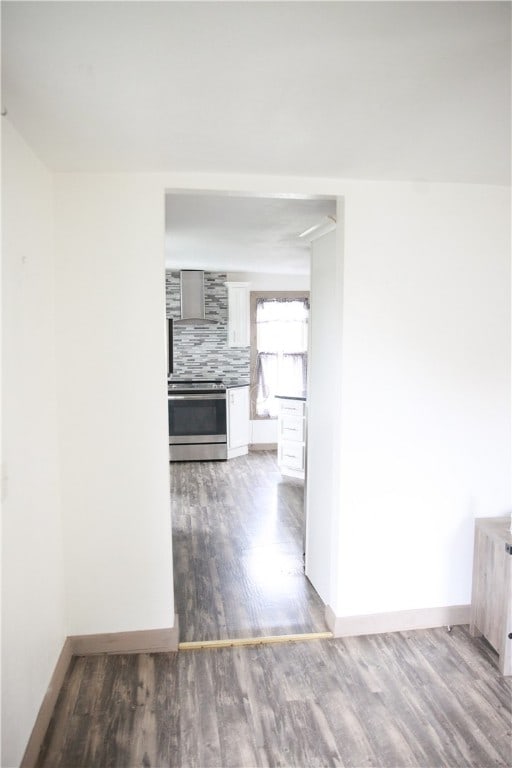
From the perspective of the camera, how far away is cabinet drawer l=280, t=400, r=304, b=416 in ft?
18.8

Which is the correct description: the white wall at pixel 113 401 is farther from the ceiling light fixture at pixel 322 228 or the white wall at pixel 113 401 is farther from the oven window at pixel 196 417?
the oven window at pixel 196 417

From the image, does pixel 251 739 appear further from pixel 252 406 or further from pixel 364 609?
pixel 252 406

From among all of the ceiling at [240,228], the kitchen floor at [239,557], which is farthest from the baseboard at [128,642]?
the ceiling at [240,228]

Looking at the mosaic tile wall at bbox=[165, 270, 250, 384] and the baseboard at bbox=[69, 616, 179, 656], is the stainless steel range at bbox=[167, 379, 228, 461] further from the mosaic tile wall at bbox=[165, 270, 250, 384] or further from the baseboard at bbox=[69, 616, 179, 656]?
the baseboard at bbox=[69, 616, 179, 656]

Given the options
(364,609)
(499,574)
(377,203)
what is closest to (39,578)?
(364,609)

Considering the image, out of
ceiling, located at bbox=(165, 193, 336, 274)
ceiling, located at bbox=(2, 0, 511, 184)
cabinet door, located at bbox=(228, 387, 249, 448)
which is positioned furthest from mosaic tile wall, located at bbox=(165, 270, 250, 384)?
ceiling, located at bbox=(2, 0, 511, 184)

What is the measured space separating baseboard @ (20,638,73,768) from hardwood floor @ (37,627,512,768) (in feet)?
0.12

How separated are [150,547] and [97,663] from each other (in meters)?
0.62

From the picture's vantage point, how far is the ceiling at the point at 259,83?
48.1 inches

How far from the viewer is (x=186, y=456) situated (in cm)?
661

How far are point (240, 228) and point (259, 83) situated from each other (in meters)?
2.33

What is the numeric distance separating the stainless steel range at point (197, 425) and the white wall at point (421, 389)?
13.0 ft

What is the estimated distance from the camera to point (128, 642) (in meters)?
2.67

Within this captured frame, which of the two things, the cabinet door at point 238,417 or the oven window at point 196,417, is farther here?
the cabinet door at point 238,417
